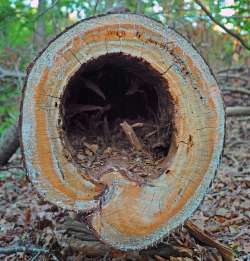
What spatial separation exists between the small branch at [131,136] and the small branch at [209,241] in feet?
1.73

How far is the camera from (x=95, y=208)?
2.22 meters

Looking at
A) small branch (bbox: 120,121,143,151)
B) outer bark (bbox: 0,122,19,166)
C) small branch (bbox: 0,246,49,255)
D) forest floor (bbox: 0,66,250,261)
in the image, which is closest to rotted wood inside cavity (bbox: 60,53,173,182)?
small branch (bbox: 120,121,143,151)

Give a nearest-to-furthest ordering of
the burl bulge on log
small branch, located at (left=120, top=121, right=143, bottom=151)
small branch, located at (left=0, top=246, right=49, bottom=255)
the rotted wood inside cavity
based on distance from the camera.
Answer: the burl bulge on log, the rotted wood inside cavity, small branch, located at (left=120, top=121, right=143, bottom=151), small branch, located at (left=0, top=246, right=49, bottom=255)

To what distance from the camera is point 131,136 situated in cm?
254

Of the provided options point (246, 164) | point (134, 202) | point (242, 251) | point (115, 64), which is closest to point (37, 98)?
point (115, 64)

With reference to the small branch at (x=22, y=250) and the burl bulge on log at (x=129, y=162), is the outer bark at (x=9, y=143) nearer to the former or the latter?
the small branch at (x=22, y=250)

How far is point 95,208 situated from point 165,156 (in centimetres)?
49

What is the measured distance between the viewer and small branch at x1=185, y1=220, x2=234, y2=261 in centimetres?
259

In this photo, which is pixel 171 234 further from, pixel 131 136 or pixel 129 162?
pixel 131 136

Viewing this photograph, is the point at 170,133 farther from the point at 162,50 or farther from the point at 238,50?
the point at 238,50

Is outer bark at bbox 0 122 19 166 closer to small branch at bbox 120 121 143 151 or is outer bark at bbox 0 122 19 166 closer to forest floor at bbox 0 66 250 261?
forest floor at bbox 0 66 250 261

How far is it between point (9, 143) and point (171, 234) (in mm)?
2390

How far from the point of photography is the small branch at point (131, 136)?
8.31 feet

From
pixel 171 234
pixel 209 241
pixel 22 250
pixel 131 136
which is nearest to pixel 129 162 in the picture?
pixel 131 136
